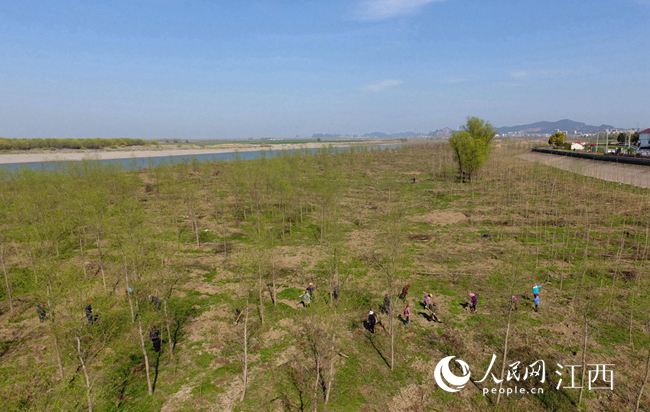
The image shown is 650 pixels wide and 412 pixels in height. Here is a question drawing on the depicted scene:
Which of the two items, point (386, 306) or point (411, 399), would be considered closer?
point (411, 399)

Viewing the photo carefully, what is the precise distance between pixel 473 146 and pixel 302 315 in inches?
2139

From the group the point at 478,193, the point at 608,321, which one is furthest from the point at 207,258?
the point at 478,193

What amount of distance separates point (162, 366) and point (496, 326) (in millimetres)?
18519

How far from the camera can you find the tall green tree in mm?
58219

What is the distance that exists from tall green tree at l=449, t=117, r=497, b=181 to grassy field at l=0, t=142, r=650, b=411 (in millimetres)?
27663

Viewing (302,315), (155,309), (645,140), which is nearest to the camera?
(155,309)

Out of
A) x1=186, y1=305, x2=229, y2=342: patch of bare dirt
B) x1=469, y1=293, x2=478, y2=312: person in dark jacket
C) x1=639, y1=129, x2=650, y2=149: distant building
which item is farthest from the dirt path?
x1=186, y1=305, x2=229, y2=342: patch of bare dirt

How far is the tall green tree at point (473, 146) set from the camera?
191 feet

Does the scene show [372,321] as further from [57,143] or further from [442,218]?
[57,143]

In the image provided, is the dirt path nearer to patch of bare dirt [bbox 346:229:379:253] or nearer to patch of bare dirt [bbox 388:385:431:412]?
patch of bare dirt [bbox 346:229:379:253]

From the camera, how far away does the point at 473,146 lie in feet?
190

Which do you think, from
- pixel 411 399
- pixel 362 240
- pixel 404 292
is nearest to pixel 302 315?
pixel 404 292

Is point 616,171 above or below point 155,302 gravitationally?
above

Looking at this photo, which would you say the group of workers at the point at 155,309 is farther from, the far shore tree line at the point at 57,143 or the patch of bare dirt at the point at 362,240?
the far shore tree line at the point at 57,143
